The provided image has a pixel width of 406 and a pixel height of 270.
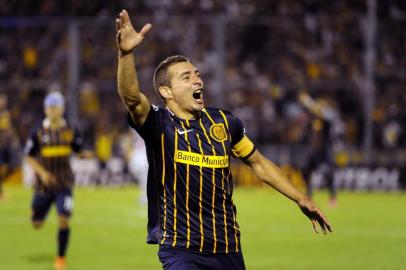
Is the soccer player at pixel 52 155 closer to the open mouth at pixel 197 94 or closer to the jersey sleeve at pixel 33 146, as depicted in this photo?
the jersey sleeve at pixel 33 146

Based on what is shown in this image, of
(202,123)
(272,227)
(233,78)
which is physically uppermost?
(233,78)

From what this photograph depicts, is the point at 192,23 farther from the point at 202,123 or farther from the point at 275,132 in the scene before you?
the point at 202,123

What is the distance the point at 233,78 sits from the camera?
30594mm

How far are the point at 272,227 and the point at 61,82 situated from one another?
14.3m

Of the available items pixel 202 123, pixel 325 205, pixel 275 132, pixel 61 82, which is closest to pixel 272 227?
pixel 325 205

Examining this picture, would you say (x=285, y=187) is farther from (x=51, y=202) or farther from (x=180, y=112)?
(x=51, y=202)

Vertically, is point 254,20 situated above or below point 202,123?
above

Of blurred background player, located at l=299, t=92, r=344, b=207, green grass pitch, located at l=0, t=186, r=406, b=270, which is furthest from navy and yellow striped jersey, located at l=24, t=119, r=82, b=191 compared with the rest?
blurred background player, located at l=299, t=92, r=344, b=207

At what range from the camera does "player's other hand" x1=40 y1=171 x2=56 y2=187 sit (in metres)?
13.3

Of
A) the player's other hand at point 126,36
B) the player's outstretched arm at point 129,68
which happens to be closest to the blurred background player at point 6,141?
the player's outstretched arm at point 129,68

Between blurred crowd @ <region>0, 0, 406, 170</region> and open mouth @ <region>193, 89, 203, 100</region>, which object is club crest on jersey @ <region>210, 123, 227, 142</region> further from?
→ blurred crowd @ <region>0, 0, 406, 170</region>

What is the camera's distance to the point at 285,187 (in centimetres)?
722

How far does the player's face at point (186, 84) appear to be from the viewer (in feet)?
22.2

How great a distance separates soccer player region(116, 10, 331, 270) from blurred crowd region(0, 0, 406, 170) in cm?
2132
